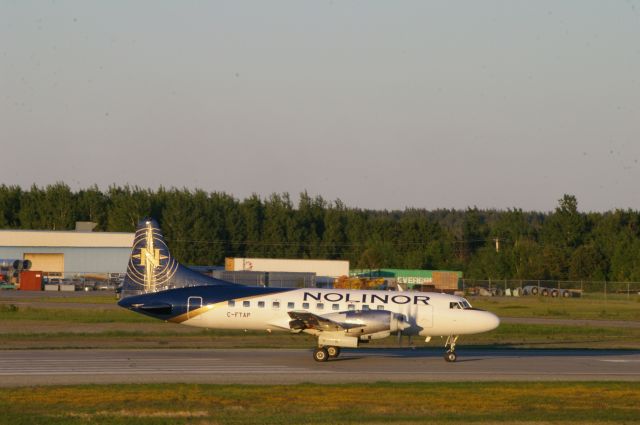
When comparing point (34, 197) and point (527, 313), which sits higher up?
point (34, 197)

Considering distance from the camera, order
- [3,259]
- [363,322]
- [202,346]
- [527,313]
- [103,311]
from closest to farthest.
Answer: [363,322] < [202,346] < [103,311] < [527,313] < [3,259]

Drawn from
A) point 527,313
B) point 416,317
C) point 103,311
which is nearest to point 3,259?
point 103,311

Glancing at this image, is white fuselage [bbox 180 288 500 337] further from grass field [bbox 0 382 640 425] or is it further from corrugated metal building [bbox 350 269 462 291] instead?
corrugated metal building [bbox 350 269 462 291]

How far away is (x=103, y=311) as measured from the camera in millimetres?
63875

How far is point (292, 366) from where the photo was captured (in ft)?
111

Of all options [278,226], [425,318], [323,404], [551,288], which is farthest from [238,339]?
[278,226]

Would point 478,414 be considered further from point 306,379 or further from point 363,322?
point 363,322

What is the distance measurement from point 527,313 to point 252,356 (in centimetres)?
4064

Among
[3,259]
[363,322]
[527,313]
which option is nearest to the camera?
[363,322]

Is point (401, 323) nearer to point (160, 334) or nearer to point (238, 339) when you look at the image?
point (238, 339)

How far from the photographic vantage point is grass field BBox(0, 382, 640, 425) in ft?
73.8

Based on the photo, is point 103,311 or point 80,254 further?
point 80,254

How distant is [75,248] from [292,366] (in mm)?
84421

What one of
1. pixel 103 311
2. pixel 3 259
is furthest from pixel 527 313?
pixel 3 259
